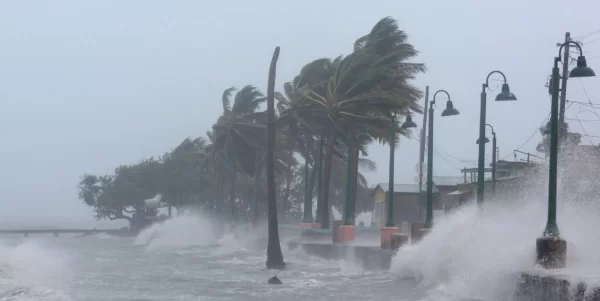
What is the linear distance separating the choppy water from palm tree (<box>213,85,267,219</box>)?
23.6 meters

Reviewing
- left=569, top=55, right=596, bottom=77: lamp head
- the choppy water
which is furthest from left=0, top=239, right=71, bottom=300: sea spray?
left=569, top=55, right=596, bottom=77: lamp head

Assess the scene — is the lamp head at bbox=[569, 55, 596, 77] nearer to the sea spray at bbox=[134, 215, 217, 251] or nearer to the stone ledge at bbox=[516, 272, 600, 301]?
the stone ledge at bbox=[516, 272, 600, 301]

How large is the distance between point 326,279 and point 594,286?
48.7 ft

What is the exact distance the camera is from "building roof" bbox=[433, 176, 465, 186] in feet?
175

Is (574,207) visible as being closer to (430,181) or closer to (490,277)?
(430,181)

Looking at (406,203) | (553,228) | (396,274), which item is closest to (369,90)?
(406,203)

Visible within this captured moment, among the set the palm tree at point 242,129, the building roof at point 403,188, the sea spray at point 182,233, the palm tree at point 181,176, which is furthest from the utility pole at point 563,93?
the palm tree at point 181,176

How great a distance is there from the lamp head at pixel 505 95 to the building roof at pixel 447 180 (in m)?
32.6

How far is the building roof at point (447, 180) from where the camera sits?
5341cm

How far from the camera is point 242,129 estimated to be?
188ft

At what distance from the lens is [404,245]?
89.1 feet

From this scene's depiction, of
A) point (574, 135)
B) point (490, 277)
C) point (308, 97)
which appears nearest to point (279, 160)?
point (308, 97)

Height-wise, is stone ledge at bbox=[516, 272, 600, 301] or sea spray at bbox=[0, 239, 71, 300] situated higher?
stone ledge at bbox=[516, 272, 600, 301]

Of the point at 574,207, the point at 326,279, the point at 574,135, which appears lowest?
the point at 326,279
